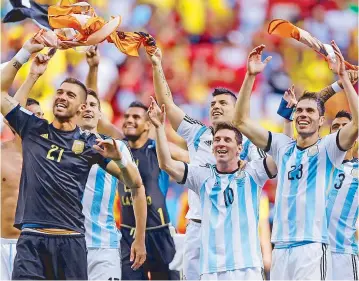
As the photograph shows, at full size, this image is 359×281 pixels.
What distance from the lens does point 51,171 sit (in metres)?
6.68

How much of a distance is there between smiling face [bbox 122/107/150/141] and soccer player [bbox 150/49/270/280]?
2.57 feet

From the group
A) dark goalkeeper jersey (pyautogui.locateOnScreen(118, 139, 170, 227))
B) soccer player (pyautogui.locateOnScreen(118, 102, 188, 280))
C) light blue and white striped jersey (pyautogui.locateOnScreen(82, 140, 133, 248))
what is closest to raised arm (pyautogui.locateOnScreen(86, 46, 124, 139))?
soccer player (pyautogui.locateOnScreen(118, 102, 188, 280))

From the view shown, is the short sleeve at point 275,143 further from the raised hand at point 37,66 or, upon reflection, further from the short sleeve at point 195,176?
the raised hand at point 37,66

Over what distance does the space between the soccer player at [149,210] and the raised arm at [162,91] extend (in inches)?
30.0

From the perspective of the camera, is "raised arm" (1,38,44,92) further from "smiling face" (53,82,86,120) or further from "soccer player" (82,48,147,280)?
"soccer player" (82,48,147,280)

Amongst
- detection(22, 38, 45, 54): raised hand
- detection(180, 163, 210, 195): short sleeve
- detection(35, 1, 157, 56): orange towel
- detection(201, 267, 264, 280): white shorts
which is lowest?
detection(201, 267, 264, 280): white shorts

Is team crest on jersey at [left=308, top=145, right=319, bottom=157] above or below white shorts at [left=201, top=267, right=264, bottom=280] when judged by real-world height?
above

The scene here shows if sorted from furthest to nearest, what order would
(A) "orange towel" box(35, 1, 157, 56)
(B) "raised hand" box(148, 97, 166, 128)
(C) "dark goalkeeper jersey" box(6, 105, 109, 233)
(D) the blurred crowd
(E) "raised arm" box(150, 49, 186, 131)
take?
(D) the blurred crowd < (E) "raised arm" box(150, 49, 186, 131) < (A) "orange towel" box(35, 1, 157, 56) < (B) "raised hand" box(148, 97, 166, 128) < (C) "dark goalkeeper jersey" box(6, 105, 109, 233)

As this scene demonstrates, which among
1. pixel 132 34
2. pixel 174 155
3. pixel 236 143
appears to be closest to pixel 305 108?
pixel 236 143

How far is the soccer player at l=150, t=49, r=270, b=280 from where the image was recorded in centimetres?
788

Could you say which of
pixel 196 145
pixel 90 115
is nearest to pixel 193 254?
pixel 196 145

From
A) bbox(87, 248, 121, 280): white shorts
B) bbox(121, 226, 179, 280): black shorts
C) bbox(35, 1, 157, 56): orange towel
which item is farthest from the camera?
bbox(121, 226, 179, 280): black shorts

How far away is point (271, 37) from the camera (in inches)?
536

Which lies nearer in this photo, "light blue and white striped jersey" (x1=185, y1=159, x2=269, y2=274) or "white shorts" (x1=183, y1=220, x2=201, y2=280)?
"light blue and white striped jersey" (x1=185, y1=159, x2=269, y2=274)
